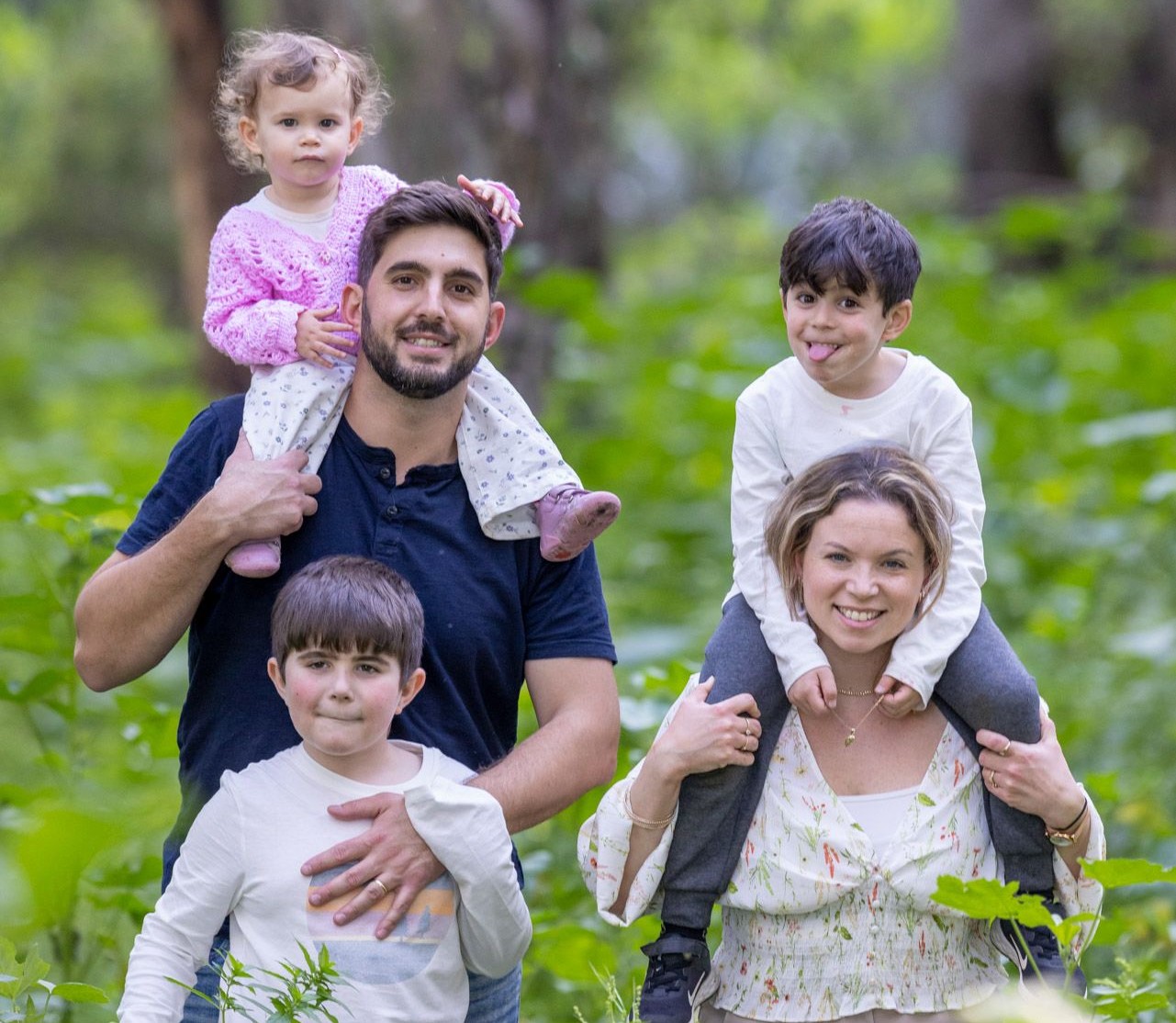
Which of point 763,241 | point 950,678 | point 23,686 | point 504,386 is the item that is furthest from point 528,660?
point 763,241

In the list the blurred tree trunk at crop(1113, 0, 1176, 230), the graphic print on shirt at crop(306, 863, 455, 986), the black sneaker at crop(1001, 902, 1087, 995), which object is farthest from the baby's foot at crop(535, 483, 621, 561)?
the blurred tree trunk at crop(1113, 0, 1176, 230)

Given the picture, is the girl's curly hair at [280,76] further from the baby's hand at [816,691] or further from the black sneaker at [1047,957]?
the black sneaker at [1047,957]

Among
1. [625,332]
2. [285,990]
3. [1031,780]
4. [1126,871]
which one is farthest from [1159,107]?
[285,990]

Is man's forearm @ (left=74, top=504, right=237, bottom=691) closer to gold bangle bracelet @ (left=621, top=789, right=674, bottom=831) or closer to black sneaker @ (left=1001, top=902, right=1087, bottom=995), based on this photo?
gold bangle bracelet @ (left=621, top=789, right=674, bottom=831)

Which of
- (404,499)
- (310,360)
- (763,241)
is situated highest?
(763,241)

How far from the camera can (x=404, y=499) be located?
3.14 m

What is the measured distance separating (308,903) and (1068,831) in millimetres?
→ 1285

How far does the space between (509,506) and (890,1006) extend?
3.70 ft

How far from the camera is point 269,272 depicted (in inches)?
123

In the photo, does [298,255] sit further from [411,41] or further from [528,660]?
[411,41]

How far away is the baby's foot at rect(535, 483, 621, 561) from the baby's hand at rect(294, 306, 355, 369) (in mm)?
473

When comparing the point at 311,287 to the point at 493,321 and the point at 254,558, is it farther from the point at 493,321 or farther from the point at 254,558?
the point at 254,558

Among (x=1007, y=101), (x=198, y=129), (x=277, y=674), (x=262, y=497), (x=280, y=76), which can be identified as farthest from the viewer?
(x=1007, y=101)

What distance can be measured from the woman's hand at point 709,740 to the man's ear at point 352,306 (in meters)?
0.99
